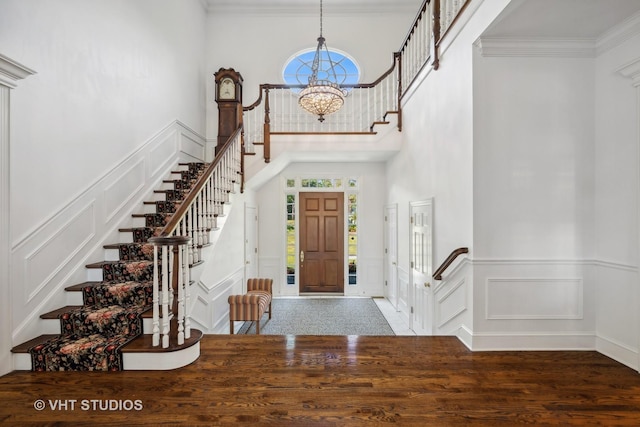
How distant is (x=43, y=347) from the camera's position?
2.27 m

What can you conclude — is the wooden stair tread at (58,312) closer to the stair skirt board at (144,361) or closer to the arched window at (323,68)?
the stair skirt board at (144,361)

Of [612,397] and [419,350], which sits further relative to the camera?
[419,350]

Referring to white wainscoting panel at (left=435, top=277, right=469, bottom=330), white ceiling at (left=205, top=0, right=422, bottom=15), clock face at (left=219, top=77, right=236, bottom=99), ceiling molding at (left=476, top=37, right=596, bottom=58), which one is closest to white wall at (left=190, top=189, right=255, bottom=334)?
clock face at (left=219, top=77, right=236, bottom=99)

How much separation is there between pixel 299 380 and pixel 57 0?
402cm

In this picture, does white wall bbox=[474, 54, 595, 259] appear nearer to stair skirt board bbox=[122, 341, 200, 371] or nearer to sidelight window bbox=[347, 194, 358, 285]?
stair skirt board bbox=[122, 341, 200, 371]

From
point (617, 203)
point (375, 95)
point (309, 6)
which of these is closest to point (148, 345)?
point (617, 203)

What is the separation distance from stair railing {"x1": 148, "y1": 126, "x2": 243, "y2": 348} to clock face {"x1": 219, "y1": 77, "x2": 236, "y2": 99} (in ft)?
2.52

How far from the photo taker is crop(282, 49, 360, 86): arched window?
685 cm

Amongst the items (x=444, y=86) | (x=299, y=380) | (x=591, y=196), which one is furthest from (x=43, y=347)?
(x=591, y=196)

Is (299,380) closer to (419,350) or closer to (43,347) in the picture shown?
(419,350)

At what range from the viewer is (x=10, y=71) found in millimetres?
2143

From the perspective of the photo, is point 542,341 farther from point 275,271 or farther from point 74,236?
point 275,271

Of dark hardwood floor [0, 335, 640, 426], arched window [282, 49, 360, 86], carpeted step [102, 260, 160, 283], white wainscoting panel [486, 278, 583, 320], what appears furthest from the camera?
arched window [282, 49, 360, 86]

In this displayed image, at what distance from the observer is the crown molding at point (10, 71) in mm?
2080
